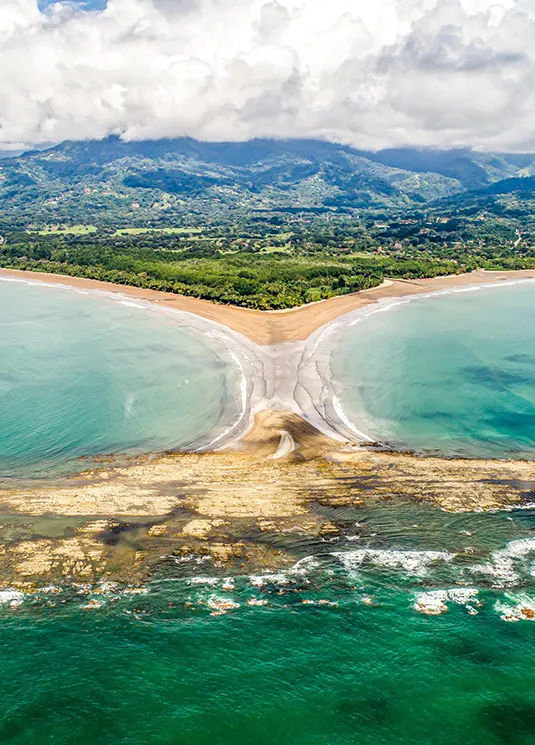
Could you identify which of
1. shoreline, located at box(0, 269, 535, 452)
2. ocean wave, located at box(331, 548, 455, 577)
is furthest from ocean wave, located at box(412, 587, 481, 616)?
shoreline, located at box(0, 269, 535, 452)

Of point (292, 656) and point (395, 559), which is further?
point (395, 559)

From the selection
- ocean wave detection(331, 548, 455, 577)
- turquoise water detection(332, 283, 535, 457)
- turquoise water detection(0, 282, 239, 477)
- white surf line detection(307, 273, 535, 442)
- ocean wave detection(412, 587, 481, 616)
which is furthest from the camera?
white surf line detection(307, 273, 535, 442)

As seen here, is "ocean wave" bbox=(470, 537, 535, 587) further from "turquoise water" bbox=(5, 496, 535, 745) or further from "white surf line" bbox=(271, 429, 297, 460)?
"white surf line" bbox=(271, 429, 297, 460)

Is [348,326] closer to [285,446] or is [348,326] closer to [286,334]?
[286,334]

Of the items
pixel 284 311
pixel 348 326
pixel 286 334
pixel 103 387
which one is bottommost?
pixel 103 387

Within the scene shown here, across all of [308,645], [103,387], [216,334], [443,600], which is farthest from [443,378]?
[308,645]

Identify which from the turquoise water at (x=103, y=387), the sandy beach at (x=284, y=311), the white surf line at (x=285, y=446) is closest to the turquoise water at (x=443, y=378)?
the white surf line at (x=285, y=446)
